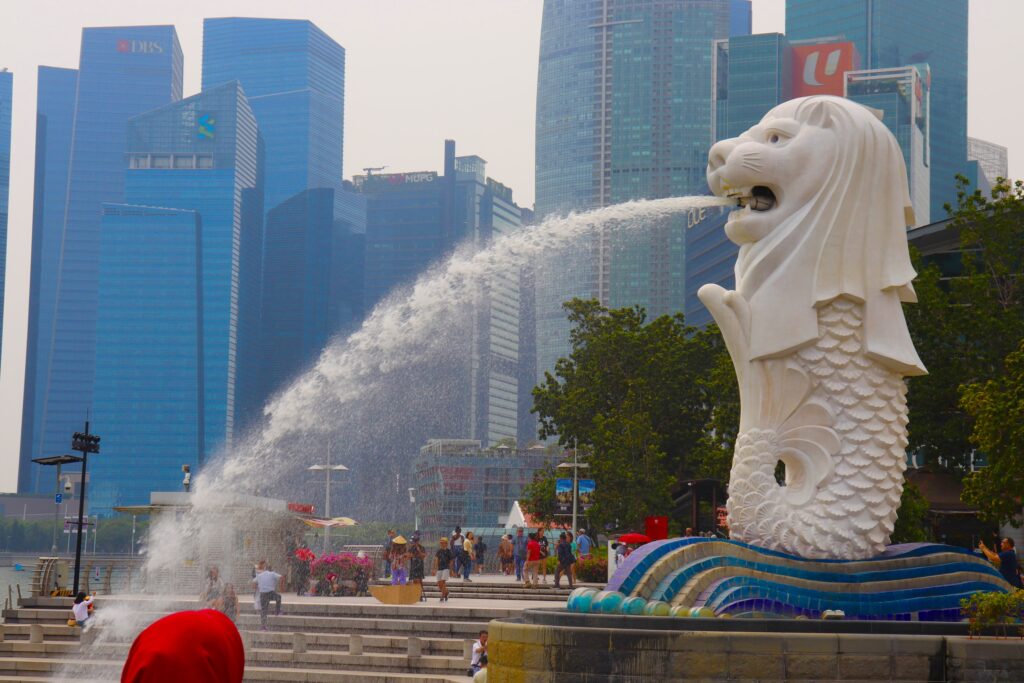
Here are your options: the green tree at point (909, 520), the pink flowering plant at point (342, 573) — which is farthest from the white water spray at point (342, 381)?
the green tree at point (909, 520)

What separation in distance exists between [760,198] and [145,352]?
149932 millimetres

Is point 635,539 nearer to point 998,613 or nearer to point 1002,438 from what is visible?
point 1002,438

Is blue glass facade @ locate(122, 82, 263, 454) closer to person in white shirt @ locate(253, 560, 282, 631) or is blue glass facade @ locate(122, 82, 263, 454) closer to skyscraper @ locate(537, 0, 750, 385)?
skyscraper @ locate(537, 0, 750, 385)

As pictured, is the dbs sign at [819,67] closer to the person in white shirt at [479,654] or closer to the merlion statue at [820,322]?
the merlion statue at [820,322]

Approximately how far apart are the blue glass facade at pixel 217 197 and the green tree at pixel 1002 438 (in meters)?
144

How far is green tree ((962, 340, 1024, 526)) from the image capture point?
68.8ft

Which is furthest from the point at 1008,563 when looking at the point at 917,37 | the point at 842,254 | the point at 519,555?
the point at 917,37

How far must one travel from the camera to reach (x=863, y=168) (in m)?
17.8

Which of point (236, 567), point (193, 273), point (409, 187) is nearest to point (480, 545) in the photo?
point (236, 567)

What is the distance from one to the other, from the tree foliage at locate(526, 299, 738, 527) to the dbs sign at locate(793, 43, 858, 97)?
10093 cm

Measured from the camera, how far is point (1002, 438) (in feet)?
71.8

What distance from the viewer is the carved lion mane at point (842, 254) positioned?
17641mm

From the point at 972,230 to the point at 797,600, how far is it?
2172 centimetres

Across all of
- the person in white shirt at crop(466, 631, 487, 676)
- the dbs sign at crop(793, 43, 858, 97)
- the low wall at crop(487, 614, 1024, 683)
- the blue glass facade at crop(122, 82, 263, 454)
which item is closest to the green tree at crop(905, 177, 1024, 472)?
the person in white shirt at crop(466, 631, 487, 676)
